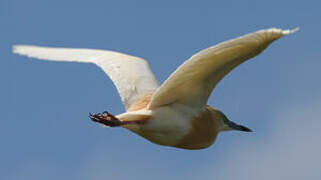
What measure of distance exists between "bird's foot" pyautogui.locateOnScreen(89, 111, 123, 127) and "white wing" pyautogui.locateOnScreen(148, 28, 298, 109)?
0.72 m

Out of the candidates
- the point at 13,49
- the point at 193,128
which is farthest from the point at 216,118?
the point at 13,49

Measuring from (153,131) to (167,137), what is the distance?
24cm

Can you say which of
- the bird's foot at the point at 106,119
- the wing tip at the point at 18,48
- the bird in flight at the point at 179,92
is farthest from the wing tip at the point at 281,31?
the wing tip at the point at 18,48

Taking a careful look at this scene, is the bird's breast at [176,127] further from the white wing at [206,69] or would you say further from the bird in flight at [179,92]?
the white wing at [206,69]

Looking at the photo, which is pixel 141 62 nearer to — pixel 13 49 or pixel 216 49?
pixel 13 49

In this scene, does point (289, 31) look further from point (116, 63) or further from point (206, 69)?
point (116, 63)

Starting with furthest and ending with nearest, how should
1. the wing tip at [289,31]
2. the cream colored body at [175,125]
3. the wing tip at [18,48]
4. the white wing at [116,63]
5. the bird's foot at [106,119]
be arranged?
the wing tip at [18,48] < the white wing at [116,63] < the cream colored body at [175,125] < the bird's foot at [106,119] < the wing tip at [289,31]

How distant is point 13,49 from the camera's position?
47.5 feet

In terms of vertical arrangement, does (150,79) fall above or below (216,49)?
below

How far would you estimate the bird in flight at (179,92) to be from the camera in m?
10.5

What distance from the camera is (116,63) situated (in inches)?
565

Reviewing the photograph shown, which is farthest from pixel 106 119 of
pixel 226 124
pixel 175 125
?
pixel 226 124

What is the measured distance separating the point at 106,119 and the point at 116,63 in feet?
9.73

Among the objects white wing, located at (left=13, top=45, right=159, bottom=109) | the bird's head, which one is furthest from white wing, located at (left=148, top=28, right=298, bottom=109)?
white wing, located at (left=13, top=45, right=159, bottom=109)
